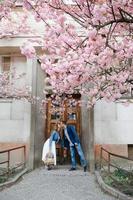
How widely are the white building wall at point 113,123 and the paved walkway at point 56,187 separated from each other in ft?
5.42

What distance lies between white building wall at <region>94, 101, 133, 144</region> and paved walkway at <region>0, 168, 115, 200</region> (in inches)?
65.0

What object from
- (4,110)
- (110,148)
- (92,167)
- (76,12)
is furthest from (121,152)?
(76,12)

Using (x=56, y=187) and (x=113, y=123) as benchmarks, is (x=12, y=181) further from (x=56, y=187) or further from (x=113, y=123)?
Result: (x=113, y=123)

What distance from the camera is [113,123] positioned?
12.3m

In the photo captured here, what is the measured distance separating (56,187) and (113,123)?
3939 millimetres

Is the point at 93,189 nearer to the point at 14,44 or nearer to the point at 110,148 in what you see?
the point at 110,148

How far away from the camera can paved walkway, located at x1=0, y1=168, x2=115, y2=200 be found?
26.8ft

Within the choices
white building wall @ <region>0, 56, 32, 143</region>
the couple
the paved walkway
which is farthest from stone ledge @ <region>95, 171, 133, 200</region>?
white building wall @ <region>0, 56, 32, 143</region>

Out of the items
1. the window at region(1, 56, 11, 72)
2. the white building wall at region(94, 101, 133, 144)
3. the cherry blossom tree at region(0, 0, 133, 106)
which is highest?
the window at region(1, 56, 11, 72)

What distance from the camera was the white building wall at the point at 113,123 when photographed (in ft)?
40.0

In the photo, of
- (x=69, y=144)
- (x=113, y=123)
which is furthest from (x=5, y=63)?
(x=113, y=123)

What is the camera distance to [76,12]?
6910mm

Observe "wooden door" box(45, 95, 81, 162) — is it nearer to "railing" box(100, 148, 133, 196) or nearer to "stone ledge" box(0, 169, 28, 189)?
"railing" box(100, 148, 133, 196)

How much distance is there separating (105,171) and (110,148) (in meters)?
1.41
